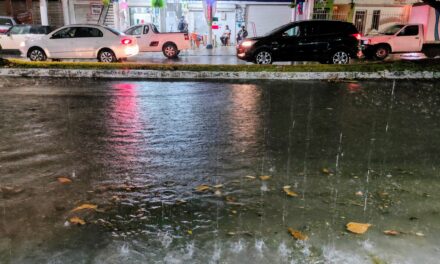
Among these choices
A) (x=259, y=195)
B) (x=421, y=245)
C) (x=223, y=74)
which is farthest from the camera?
(x=223, y=74)

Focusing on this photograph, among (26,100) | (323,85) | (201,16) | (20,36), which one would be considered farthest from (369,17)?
(26,100)

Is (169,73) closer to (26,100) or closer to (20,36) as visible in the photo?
(26,100)

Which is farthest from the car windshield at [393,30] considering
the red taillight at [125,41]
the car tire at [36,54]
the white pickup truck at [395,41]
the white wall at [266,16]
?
the car tire at [36,54]

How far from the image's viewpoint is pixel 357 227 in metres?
3.91

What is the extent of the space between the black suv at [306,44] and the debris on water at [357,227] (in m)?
12.4

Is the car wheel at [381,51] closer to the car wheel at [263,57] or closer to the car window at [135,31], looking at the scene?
the car wheel at [263,57]

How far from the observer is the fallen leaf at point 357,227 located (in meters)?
3.84

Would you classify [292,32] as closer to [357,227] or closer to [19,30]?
[357,227]

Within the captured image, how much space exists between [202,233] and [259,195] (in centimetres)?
104

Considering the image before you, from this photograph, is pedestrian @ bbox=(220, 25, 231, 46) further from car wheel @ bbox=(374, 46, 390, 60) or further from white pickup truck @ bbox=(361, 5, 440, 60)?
car wheel @ bbox=(374, 46, 390, 60)

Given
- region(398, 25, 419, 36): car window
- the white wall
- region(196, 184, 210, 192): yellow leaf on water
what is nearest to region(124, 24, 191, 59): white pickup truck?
the white wall

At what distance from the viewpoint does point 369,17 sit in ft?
93.1

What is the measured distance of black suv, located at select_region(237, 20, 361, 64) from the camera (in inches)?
618

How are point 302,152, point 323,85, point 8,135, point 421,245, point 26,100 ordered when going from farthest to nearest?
point 323,85 → point 26,100 → point 8,135 → point 302,152 → point 421,245
